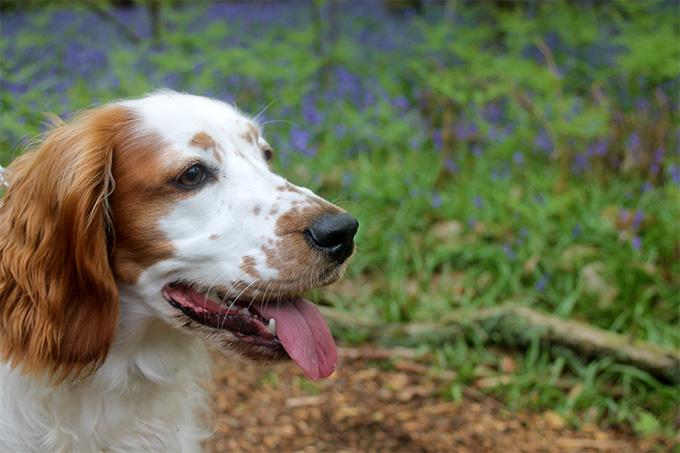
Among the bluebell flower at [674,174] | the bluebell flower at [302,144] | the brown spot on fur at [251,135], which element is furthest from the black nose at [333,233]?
the bluebell flower at [302,144]

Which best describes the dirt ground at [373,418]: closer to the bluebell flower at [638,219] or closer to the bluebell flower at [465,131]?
the bluebell flower at [638,219]

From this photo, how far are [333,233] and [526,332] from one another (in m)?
2.47

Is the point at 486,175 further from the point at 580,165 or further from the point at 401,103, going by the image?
the point at 401,103

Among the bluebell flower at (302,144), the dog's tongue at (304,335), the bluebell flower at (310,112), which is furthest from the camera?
the bluebell flower at (310,112)

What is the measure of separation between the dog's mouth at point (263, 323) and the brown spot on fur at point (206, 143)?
0.43 m

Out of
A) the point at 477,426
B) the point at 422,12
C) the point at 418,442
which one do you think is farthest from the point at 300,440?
the point at 422,12

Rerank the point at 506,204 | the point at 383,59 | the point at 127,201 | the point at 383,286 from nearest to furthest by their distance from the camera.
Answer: the point at 127,201
the point at 383,286
the point at 506,204
the point at 383,59

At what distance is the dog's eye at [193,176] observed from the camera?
253 cm

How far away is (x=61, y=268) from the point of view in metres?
2.44

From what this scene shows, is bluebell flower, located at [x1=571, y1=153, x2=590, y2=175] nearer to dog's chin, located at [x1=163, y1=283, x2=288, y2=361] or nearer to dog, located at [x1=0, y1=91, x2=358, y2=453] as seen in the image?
dog, located at [x1=0, y1=91, x2=358, y2=453]

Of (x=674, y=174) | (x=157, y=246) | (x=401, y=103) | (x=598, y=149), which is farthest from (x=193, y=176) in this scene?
(x=401, y=103)

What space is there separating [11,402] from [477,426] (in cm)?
247

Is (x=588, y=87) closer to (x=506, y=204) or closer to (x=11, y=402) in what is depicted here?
(x=506, y=204)

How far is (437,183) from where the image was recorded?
250 inches
